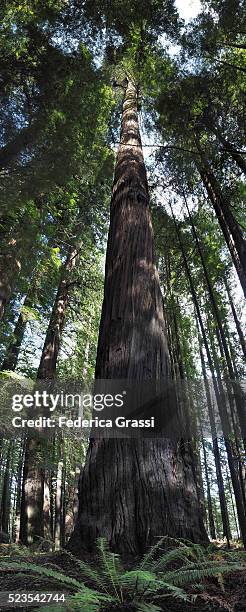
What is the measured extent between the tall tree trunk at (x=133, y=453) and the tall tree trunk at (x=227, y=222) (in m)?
2.68

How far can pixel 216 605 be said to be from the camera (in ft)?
4.62

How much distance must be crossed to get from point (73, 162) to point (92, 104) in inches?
52.6

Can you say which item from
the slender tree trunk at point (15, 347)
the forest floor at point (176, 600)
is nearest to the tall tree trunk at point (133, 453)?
the forest floor at point (176, 600)

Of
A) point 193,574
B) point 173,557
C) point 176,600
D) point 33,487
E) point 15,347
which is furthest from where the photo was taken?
point 15,347

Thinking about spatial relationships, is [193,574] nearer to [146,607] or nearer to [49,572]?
[146,607]

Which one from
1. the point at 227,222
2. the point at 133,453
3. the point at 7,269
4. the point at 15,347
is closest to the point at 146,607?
the point at 133,453

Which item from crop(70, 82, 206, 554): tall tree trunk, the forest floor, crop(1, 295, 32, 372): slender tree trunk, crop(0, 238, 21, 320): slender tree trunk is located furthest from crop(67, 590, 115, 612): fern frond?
crop(1, 295, 32, 372): slender tree trunk

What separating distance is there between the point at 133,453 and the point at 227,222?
16.7ft

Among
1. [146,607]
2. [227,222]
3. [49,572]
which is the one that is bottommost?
[146,607]

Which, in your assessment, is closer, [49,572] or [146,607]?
[146,607]

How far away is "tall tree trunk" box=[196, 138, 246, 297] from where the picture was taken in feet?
20.2

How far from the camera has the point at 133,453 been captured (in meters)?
2.41

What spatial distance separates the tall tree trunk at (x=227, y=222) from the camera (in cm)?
615

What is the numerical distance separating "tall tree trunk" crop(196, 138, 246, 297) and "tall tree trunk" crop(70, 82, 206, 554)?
268cm
